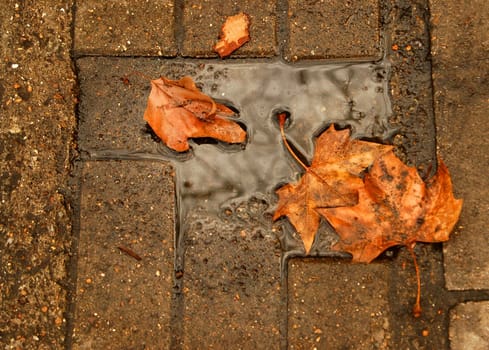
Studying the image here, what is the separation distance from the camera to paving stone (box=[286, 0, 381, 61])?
2246 mm

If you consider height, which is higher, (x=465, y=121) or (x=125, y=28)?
(x=125, y=28)

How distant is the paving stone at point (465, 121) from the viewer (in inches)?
83.7

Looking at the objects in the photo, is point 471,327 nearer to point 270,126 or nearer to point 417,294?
point 417,294

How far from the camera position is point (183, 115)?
2.13 meters

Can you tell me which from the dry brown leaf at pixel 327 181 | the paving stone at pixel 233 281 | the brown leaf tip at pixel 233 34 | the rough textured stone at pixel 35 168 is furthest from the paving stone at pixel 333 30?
the rough textured stone at pixel 35 168

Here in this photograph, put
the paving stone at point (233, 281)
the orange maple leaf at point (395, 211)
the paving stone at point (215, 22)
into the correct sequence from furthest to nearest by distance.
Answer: the paving stone at point (215, 22) → the paving stone at point (233, 281) → the orange maple leaf at point (395, 211)

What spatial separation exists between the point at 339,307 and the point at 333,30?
1208 mm

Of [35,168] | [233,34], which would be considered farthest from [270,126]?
[35,168]

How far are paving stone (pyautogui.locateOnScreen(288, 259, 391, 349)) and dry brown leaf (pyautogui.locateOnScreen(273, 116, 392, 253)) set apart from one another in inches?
6.6

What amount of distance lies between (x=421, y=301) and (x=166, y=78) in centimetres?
145

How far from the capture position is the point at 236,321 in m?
2.16

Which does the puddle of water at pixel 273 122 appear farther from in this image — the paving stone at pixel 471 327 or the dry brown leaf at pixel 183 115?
the paving stone at pixel 471 327

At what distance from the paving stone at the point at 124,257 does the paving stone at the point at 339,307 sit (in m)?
0.56

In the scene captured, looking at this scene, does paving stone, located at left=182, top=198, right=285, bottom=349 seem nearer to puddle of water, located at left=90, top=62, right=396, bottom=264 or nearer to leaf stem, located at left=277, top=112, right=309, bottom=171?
puddle of water, located at left=90, top=62, right=396, bottom=264
